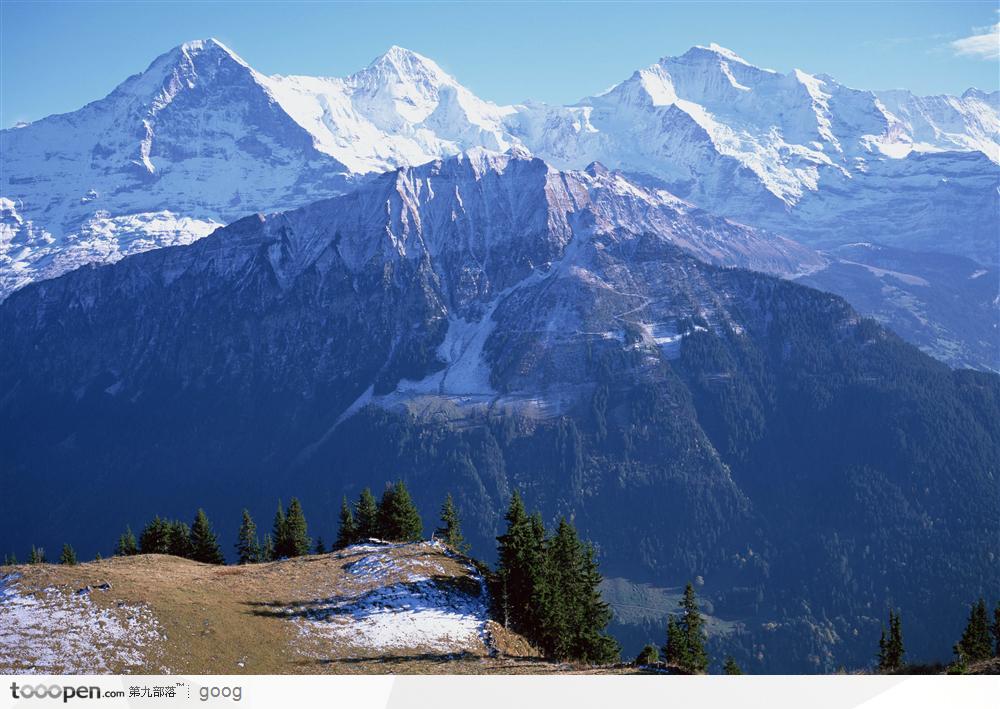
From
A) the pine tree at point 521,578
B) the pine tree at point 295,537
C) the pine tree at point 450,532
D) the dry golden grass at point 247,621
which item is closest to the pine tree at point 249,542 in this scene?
the pine tree at point 295,537

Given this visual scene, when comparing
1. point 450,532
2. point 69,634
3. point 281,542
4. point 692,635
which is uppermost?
point 450,532

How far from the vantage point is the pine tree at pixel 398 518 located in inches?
4621

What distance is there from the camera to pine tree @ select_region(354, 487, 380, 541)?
12100 centimetres

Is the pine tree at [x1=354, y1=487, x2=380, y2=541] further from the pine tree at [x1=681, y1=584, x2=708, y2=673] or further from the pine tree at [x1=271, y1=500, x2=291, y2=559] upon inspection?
the pine tree at [x1=681, y1=584, x2=708, y2=673]

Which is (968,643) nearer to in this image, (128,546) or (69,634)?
(69,634)

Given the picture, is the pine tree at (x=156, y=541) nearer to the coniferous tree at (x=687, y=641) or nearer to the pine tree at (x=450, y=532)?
the pine tree at (x=450, y=532)

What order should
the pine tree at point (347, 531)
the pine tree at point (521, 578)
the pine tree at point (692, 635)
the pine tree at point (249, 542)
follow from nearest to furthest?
the pine tree at point (521, 578) → the pine tree at point (692, 635) → the pine tree at point (347, 531) → the pine tree at point (249, 542)

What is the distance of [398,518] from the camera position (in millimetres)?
117438

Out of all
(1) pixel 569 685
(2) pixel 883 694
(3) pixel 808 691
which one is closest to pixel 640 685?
(1) pixel 569 685

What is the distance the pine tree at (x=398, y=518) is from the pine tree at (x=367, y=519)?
2.20m

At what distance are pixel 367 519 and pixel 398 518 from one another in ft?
23.0

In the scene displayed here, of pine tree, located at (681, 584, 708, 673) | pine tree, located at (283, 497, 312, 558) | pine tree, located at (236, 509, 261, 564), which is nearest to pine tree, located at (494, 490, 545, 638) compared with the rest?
pine tree, located at (681, 584, 708, 673)

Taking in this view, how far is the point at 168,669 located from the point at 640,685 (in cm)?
3627

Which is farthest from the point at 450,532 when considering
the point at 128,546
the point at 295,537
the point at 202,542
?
the point at 128,546
